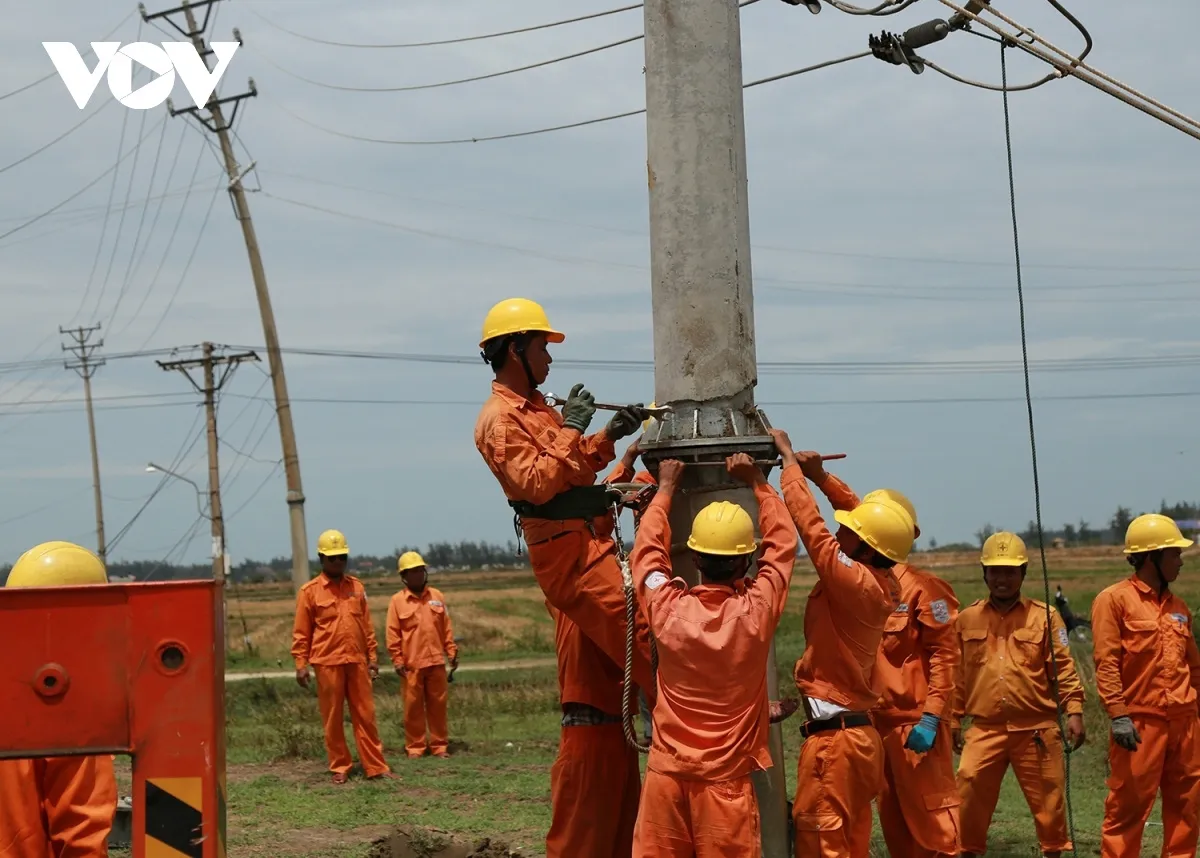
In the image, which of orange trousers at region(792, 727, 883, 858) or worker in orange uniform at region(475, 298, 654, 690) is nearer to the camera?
worker in orange uniform at region(475, 298, 654, 690)

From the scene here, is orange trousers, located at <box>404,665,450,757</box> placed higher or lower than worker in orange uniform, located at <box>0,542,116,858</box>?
lower

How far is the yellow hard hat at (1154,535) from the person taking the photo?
9172 mm

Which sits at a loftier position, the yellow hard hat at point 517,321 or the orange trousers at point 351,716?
the yellow hard hat at point 517,321

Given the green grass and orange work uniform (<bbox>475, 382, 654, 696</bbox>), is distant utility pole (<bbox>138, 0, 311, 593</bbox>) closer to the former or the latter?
the green grass

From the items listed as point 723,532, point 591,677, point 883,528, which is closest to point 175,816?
point 723,532

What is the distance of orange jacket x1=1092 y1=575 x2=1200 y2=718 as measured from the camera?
8.94 meters

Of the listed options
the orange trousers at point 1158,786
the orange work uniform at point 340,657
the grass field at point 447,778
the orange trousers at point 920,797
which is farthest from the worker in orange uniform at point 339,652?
the orange trousers at point 1158,786

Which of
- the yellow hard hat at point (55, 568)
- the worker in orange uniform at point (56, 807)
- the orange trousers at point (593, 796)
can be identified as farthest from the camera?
the orange trousers at point (593, 796)

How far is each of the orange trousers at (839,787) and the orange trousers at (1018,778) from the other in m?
2.99

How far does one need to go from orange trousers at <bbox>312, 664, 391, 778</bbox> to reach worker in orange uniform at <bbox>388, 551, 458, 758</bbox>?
4.46ft

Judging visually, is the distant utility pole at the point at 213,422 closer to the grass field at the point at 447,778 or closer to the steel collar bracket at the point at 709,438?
the grass field at the point at 447,778

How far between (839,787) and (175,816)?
3.93 m

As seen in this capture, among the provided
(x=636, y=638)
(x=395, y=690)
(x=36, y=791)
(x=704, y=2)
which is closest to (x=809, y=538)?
(x=636, y=638)

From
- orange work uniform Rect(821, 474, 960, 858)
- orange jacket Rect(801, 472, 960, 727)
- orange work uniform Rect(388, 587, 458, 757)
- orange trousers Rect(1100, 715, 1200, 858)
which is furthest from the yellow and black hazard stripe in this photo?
orange work uniform Rect(388, 587, 458, 757)
